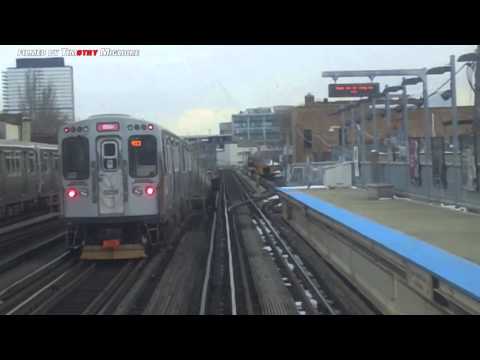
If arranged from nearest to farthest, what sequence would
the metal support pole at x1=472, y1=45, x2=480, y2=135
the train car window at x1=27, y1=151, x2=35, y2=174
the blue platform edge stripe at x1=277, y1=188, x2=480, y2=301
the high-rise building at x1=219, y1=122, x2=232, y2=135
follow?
the blue platform edge stripe at x1=277, y1=188, x2=480, y2=301, the metal support pole at x1=472, y1=45, x2=480, y2=135, the train car window at x1=27, y1=151, x2=35, y2=174, the high-rise building at x1=219, y1=122, x2=232, y2=135

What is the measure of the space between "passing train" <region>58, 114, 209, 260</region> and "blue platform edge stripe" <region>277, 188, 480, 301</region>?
4.21 metres

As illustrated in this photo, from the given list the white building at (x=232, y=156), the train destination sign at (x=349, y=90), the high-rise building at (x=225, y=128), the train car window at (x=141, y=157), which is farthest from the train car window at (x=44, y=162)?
the white building at (x=232, y=156)

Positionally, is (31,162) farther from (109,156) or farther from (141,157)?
(141,157)

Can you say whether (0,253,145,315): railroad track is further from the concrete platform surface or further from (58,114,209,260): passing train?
the concrete platform surface

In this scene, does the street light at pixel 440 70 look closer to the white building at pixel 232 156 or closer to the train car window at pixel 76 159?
the train car window at pixel 76 159

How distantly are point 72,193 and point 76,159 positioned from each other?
0.74m

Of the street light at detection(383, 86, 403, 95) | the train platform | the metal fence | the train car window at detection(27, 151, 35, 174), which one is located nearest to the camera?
the train platform

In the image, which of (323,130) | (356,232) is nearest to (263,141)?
(323,130)

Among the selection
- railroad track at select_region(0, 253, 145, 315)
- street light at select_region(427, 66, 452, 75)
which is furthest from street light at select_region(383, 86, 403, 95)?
railroad track at select_region(0, 253, 145, 315)

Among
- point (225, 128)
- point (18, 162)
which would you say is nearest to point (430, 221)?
point (18, 162)

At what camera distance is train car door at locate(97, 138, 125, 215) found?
45.5 ft

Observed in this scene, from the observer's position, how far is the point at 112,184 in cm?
1397

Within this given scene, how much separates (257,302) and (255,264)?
4.08 m
